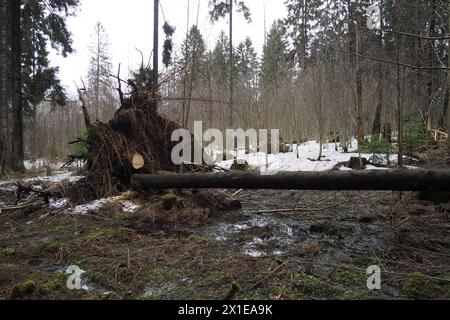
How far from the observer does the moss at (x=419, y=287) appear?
2834mm

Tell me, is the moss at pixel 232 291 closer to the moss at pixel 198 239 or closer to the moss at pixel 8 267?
the moss at pixel 198 239

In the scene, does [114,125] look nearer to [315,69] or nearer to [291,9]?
[315,69]

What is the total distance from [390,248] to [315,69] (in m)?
8.98

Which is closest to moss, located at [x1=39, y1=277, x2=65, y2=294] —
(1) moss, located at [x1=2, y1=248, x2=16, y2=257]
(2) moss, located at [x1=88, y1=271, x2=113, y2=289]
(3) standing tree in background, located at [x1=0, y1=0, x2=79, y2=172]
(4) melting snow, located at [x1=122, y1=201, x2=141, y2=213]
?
(2) moss, located at [x1=88, y1=271, x2=113, y2=289]

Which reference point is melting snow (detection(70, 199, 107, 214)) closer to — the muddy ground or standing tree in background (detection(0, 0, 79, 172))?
the muddy ground

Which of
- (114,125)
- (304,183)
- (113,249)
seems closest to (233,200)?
(304,183)

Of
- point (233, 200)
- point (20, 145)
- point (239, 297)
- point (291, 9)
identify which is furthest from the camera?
point (291, 9)

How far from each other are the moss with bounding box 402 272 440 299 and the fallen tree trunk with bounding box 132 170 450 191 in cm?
133

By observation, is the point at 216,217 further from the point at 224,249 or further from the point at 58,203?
the point at 58,203

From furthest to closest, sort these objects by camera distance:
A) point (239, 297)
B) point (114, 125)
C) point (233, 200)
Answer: point (114, 125) → point (233, 200) → point (239, 297)

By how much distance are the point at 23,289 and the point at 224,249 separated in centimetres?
199

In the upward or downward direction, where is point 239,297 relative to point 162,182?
downward

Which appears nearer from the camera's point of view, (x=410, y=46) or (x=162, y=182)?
(x=162, y=182)

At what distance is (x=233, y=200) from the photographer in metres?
5.68
